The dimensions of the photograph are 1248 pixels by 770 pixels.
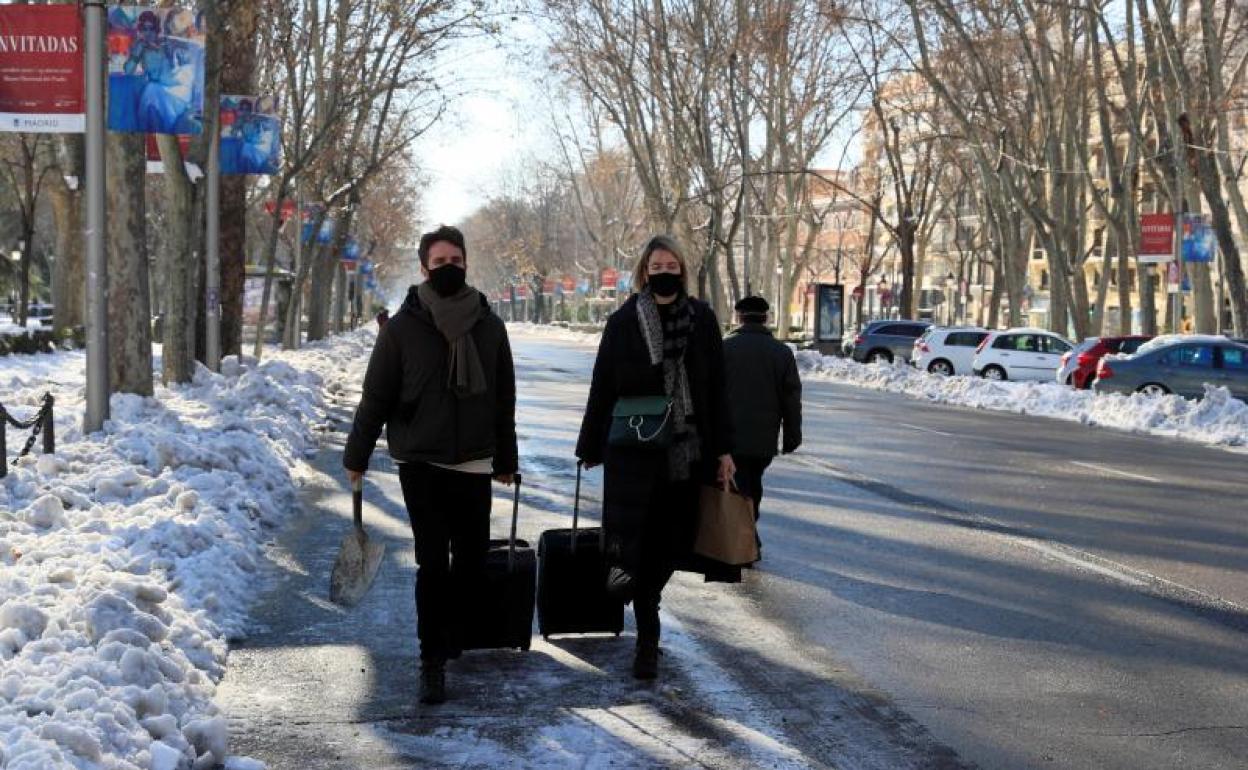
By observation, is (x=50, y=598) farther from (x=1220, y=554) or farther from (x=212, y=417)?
(x=212, y=417)

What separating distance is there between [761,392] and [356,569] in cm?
308

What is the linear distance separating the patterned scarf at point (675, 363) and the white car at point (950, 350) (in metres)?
35.7

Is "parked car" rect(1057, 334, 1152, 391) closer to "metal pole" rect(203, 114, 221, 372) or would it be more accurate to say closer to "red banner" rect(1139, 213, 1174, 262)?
"red banner" rect(1139, 213, 1174, 262)

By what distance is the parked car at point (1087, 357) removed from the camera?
31750 mm

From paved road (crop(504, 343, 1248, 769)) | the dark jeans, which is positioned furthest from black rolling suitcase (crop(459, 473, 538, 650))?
paved road (crop(504, 343, 1248, 769))

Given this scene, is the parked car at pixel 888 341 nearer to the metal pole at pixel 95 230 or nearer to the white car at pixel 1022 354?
the white car at pixel 1022 354

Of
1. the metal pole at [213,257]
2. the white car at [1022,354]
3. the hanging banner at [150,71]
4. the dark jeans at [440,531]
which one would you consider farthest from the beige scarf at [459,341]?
the white car at [1022,354]

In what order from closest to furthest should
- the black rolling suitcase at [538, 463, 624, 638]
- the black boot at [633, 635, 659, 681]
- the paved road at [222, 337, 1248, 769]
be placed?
the paved road at [222, 337, 1248, 769] → the black boot at [633, 635, 659, 681] → the black rolling suitcase at [538, 463, 624, 638]

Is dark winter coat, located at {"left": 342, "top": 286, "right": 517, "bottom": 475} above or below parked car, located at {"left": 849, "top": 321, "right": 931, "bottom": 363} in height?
above

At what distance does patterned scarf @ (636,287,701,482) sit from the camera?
20.0 ft

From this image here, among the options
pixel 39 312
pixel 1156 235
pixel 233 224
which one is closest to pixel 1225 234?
pixel 1156 235

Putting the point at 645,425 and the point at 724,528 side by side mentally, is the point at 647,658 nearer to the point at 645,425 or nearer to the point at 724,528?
the point at 724,528

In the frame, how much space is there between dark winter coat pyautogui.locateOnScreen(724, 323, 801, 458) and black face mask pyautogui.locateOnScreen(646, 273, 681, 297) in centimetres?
274

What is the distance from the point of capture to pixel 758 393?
8.91 meters
